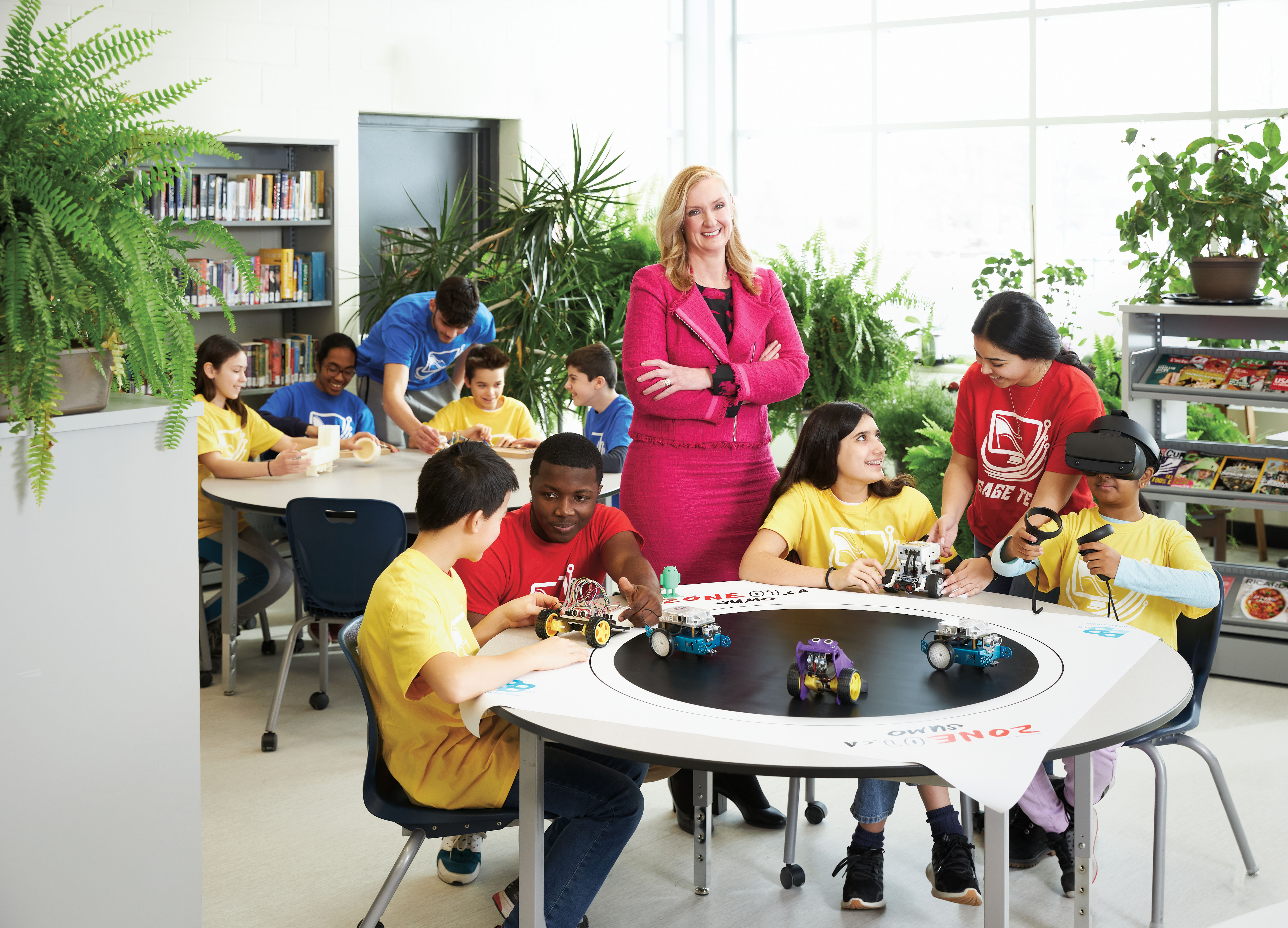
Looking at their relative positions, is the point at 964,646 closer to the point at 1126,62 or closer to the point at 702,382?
the point at 702,382

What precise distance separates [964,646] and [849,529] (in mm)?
866

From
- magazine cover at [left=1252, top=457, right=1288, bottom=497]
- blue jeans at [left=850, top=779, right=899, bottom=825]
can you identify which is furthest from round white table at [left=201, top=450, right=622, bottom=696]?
magazine cover at [left=1252, top=457, right=1288, bottom=497]

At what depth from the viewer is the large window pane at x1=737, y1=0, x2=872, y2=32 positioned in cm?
869

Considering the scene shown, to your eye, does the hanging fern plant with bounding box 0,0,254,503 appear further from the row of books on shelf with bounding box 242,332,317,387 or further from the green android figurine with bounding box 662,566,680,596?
the row of books on shelf with bounding box 242,332,317,387

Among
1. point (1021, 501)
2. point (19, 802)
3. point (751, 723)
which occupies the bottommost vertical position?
point (19, 802)

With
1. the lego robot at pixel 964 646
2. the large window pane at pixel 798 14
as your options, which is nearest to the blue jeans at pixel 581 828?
the lego robot at pixel 964 646

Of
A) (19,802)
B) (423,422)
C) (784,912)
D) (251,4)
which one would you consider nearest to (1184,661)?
(784,912)

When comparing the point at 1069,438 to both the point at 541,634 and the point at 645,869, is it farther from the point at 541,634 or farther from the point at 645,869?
the point at 645,869

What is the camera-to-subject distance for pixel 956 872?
271cm

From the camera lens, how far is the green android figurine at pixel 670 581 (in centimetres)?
266

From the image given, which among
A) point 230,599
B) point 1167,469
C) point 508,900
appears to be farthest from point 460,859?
point 1167,469

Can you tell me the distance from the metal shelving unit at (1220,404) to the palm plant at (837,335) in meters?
1.81

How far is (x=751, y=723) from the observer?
6.29 feet

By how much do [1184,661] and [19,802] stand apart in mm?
2028
